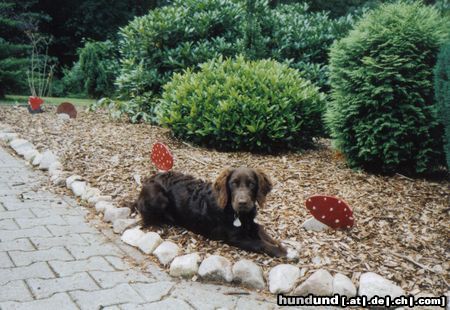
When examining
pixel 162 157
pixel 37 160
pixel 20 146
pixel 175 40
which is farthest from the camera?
pixel 175 40

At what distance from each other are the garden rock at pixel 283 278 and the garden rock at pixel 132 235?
1242 millimetres

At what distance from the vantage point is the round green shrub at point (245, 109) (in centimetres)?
668

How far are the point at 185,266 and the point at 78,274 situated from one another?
0.77 metres

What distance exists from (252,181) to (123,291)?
4.07ft

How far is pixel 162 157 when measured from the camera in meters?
5.32

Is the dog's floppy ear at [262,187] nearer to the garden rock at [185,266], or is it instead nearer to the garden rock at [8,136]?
the garden rock at [185,266]

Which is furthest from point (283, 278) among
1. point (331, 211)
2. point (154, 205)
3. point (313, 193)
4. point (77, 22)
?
point (77, 22)

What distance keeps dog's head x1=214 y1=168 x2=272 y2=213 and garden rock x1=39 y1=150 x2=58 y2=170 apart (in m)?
3.21

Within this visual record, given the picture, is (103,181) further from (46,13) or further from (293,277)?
(46,13)

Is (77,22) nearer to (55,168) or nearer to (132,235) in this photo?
(55,168)

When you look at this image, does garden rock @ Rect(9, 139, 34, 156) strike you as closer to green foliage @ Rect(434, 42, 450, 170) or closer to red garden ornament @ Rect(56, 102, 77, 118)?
red garden ornament @ Rect(56, 102, 77, 118)

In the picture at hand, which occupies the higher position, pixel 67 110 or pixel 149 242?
pixel 67 110

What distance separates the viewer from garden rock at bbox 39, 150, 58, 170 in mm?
6305

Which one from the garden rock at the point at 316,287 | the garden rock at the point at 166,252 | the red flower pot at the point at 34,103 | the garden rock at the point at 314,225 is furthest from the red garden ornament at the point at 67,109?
the garden rock at the point at 316,287
